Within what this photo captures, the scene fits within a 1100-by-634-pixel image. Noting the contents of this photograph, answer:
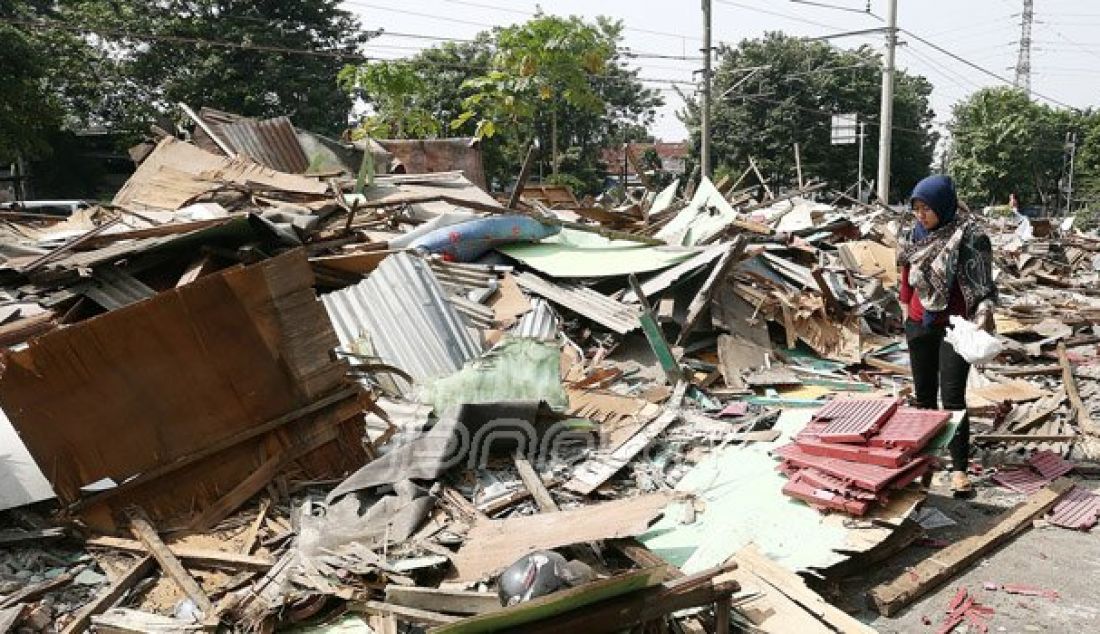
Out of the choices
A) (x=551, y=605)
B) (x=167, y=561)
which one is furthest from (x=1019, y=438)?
(x=167, y=561)

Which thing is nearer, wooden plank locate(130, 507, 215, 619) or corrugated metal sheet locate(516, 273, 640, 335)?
wooden plank locate(130, 507, 215, 619)

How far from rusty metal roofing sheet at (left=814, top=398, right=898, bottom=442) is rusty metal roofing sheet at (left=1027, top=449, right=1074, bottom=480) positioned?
4.21ft

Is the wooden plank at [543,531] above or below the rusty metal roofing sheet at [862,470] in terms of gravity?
below

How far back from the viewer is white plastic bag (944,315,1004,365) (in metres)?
4.19

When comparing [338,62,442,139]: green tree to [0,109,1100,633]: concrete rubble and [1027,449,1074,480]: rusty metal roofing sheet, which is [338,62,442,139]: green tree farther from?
[1027,449,1074,480]: rusty metal roofing sheet

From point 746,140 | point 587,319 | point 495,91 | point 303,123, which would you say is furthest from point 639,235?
point 746,140

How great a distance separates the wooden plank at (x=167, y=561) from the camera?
3.29 meters

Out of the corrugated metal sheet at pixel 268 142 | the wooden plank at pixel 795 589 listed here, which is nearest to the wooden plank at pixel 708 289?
the wooden plank at pixel 795 589

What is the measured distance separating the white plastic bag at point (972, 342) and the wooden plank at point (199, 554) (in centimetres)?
364

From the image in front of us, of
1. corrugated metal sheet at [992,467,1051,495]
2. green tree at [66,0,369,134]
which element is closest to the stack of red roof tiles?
corrugated metal sheet at [992,467,1051,495]

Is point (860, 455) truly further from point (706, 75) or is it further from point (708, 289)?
point (706, 75)

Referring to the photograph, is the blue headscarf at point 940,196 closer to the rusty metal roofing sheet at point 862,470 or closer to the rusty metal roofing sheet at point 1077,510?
the rusty metal roofing sheet at point 862,470

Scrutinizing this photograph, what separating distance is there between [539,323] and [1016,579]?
396 centimetres

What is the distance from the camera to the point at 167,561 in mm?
3531
